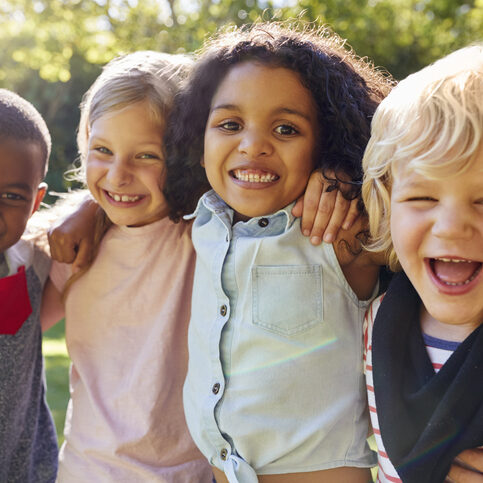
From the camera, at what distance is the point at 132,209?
7.56 feet

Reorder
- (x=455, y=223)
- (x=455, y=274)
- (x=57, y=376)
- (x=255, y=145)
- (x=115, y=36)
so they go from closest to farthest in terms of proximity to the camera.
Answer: (x=455, y=223) < (x=455, y=274) < (x=255, y=145) < (x=57, y=376) < (x=115, y=36)

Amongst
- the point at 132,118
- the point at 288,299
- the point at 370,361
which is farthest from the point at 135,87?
the point at 370,361

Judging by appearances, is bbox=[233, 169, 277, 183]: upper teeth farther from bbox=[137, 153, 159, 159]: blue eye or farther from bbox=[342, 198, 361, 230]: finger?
bbox=[137, 153, 159, 159]: blue eye

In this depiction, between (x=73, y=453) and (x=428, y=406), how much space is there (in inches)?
54.8

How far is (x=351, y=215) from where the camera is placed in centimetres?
190

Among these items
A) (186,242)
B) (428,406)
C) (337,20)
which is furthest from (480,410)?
(337,20)

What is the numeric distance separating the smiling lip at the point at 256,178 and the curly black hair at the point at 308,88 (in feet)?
0.56

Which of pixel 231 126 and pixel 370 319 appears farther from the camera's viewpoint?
pixel 231 126

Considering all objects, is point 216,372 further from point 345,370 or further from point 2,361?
point 2,361

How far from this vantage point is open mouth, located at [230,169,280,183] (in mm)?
1943

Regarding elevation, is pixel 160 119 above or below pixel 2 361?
above

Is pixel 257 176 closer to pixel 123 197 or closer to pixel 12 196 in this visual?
pixel 123 197

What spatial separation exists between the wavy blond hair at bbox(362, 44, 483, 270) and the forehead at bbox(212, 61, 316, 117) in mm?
317

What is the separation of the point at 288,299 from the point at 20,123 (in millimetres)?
1198
